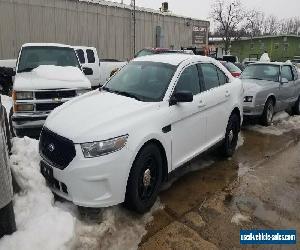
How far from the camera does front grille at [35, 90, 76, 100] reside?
6566mm

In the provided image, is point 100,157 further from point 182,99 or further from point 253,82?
point 253,82

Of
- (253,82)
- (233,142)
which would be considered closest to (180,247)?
(233,142)

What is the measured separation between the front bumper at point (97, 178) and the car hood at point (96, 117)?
203 mm

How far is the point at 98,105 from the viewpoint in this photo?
4395 mm

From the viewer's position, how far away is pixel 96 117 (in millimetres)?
4004

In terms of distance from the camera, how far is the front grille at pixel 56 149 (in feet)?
12.3

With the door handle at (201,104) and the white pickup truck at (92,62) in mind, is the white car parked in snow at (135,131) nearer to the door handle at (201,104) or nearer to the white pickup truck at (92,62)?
the door handle at (201,104)

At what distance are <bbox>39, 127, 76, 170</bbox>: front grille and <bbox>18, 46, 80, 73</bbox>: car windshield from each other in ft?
13.1

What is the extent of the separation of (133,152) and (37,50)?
17.8 ft

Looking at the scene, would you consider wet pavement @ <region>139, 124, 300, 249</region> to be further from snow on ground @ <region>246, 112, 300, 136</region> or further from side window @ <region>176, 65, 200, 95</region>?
snow on ground @ <region>246, 112, 300, 136</region>

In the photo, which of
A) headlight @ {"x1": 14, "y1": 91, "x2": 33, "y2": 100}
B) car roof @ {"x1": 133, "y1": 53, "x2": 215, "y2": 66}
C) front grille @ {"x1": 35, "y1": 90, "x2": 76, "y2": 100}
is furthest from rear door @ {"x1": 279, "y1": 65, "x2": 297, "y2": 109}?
headlight @ {"x1": 14, "y1": 91, "x2": 33, "y2": 100}

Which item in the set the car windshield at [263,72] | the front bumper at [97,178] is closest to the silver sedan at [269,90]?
the car windshield at [263,72]

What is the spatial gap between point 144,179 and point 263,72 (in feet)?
22.9

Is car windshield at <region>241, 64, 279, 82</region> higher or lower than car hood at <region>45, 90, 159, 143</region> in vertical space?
higher
